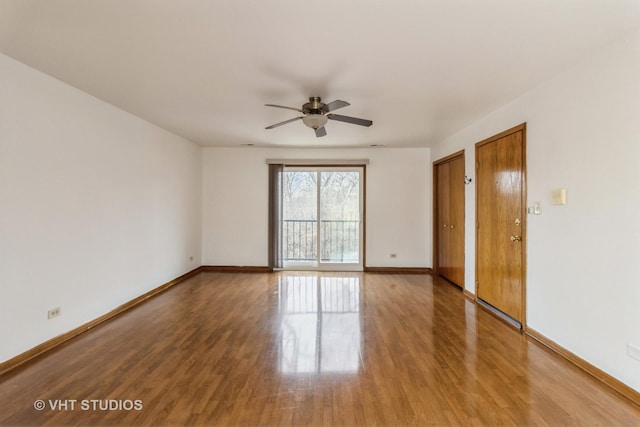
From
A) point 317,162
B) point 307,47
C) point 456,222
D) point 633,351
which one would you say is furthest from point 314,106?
point 456,222

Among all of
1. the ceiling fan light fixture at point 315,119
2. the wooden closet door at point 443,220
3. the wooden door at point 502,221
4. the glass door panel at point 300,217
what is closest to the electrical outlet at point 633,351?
the wooden door at point 502,221

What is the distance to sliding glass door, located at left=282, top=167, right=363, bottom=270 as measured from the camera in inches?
235

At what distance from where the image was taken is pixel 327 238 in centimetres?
600

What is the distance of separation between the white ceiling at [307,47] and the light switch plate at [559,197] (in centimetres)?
101

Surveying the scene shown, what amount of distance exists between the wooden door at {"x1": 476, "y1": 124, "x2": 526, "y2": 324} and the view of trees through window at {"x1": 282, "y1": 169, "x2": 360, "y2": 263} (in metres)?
2.44

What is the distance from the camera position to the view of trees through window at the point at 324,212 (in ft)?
19.6

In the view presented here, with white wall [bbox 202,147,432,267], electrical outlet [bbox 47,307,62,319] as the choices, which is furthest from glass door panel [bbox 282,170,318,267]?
electrical outlet [bbox 47,307,62,319]

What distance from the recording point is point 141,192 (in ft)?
13.1

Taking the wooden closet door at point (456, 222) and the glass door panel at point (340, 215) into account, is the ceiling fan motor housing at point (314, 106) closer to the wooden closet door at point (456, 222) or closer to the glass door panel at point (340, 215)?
the wooden closet door at point (456, 222)

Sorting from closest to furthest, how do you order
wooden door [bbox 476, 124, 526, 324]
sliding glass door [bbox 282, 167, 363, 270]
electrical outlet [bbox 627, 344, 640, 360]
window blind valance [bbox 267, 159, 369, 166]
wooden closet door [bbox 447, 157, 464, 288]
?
electrical outlet [bbox 627, 344, 640, 360]
wooden door [bbox 476, 124, 526, 324]
wooden closet door [bbox 447, 157, 464, 288]
window blind valance [bbox 267, 159, 369, 166]
sliding glass door [bbox 282, 167, 363, 270]

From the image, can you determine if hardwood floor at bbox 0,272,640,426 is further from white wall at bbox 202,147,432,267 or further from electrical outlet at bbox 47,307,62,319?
white wall at bbox 202,147,432,267

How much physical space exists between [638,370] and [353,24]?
2830 millimetres

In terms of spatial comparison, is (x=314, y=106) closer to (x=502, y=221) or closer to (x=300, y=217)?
(x=502, y=221)

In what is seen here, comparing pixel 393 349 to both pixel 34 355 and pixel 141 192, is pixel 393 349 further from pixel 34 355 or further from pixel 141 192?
pixel 141 192
